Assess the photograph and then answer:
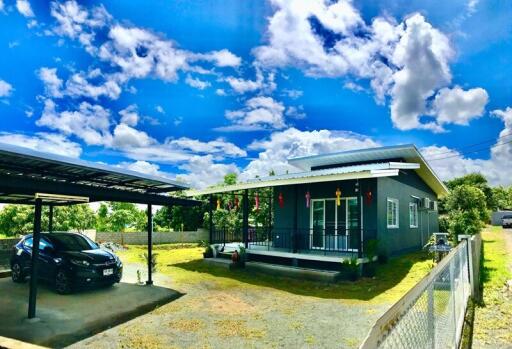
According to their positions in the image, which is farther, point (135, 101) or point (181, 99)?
point (135, 101)

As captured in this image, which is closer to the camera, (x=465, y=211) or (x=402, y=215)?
(x=402, y=215)

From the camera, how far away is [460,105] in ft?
89.2

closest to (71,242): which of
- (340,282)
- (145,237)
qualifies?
(340,282)

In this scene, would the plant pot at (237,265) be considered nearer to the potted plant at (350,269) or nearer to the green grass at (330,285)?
the green grass at (330,285)

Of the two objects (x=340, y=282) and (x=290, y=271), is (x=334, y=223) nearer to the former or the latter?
(x=290, y=271)

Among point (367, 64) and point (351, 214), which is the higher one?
point (367, 64)

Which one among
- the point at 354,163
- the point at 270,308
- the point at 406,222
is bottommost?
the point at 270,308

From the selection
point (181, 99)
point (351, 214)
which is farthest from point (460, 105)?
point (181, 99)

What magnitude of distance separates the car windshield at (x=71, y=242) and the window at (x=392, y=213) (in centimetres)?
1099

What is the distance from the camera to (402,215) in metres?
16.6

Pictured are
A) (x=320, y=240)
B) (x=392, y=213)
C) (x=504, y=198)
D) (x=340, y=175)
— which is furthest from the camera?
(x=504, y=198)

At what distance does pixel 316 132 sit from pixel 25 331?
28662 mm

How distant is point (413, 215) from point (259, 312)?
13399 millimetres

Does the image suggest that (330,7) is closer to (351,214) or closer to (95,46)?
(351,214)
